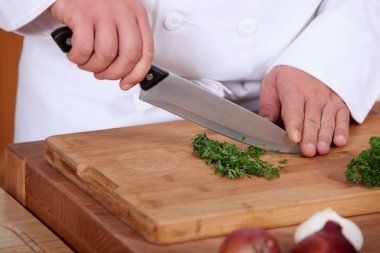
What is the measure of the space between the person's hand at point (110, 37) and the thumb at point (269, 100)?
0.33 metres

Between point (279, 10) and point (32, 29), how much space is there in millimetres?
445

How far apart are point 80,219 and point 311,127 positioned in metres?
0.44

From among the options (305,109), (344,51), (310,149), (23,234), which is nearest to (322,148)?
(310,149)

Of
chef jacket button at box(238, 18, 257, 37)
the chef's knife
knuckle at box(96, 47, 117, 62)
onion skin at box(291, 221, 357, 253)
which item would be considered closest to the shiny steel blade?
the chef's knife

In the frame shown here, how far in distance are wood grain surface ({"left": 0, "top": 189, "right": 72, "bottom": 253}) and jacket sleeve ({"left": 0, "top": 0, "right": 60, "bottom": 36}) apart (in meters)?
0.30

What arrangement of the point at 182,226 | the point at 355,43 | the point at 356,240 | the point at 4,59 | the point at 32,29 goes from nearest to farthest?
the point at 356,240 → the point at 182,226 → the point at 32,29 → the point at 355,43 → the point at 4,59

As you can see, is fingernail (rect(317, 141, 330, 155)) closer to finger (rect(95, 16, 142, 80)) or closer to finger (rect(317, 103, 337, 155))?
finger (rect(317, 103, 337, 155))

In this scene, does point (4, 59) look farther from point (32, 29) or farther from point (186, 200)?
point (186, 200)

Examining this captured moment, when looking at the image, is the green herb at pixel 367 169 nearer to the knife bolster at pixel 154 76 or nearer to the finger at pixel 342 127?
the finger at pixel 342 127

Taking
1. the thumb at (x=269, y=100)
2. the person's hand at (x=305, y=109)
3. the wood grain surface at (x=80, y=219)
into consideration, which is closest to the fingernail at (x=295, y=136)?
the person's hand at (x=305, y=109)

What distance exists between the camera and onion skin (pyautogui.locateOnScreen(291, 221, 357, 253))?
858mm

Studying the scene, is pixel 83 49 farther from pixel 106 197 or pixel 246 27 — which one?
pixel 246 27

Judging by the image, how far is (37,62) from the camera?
155 centimetres

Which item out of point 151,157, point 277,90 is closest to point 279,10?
point 277,90
